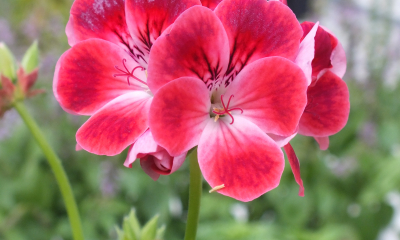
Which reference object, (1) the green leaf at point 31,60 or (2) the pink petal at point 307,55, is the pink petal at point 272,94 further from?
(1) the green leaf at point 31,60

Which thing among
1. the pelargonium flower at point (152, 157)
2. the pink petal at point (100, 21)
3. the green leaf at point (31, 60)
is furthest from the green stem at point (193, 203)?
the green leaf at point (31, 60)

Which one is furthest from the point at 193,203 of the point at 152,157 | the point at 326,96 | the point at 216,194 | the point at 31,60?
the point at 216,194

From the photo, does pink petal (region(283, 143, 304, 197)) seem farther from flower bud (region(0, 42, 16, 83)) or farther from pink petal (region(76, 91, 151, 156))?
flower bud (region(0, 42, 16, 83))

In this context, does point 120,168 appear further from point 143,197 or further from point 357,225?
point 357,225

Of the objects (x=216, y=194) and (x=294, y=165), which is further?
(x=216, y=194)

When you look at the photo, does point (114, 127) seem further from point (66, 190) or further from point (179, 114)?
point (66, 190)

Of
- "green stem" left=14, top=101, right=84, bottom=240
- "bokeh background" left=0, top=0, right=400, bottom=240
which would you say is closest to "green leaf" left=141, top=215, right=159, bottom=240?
"green stem" left=14, top=101, right=84, bottom=240

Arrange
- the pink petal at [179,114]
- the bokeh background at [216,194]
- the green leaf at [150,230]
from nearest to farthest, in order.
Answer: the pink petal at [179,114], the green leaf at [150,230], the bokeh background at [216,194]
